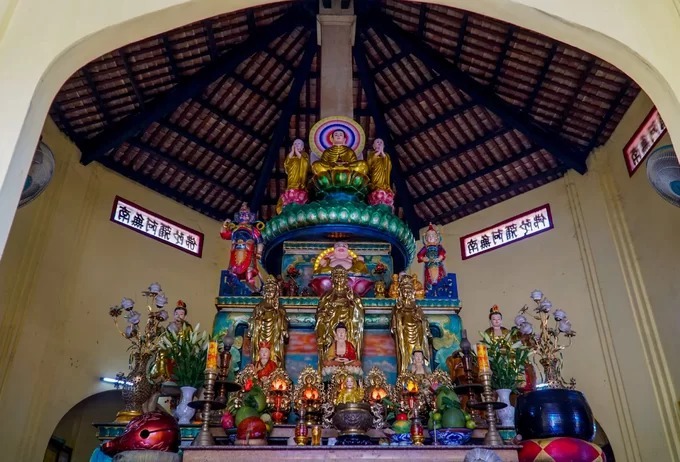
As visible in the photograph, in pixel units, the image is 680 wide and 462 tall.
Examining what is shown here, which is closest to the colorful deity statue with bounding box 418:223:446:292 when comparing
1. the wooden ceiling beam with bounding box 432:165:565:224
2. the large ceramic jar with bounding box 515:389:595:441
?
the large ceramic jar with bounding box 515:389:595:441

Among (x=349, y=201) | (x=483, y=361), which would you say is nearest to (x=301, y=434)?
(x=483, y=361)

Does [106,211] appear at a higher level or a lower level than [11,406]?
higher

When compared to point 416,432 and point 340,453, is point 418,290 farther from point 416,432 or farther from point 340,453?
point 340,453

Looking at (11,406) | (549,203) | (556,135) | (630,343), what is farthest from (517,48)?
(11,406)

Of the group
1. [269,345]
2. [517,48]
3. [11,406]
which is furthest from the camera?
[517,48]

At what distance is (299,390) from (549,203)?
7053mm

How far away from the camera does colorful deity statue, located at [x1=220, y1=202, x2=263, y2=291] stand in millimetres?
5852

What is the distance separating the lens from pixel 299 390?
14.4ft

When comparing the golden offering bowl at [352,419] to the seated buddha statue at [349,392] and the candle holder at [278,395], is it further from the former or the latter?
the candle holder at [278,395]

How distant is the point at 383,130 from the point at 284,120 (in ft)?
5.83

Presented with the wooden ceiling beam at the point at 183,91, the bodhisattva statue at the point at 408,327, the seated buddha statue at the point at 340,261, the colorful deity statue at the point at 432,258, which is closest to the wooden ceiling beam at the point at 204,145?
the wooden ceiling beam at the point at 183,91

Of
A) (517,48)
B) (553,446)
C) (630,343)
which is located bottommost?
(553,446)

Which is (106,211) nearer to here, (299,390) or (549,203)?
(299,390)

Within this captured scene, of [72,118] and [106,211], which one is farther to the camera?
[106,211]
